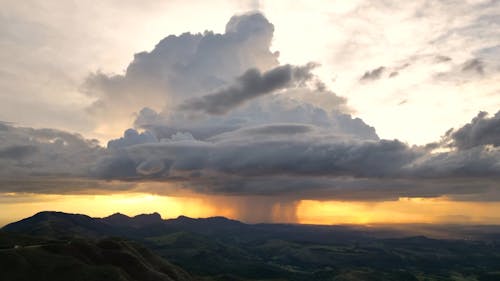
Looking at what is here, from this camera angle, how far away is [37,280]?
199750mm

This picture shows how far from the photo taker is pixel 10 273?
640 feet

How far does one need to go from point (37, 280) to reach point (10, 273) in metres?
11.9
